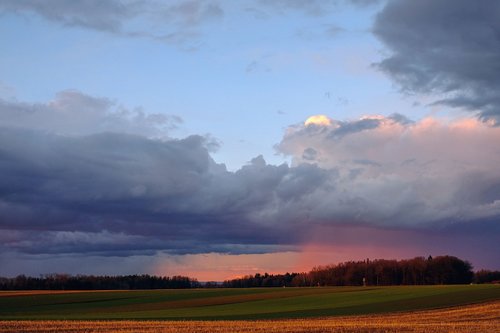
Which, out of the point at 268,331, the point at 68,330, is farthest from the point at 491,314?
the point at 68,330

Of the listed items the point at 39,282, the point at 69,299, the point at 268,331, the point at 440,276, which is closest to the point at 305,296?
the point at 69,299

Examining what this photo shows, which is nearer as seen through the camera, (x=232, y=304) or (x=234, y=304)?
(x=234, y=304)

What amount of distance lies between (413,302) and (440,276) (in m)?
110

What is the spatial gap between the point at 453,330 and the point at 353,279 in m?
160

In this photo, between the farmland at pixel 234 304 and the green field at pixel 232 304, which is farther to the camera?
the green field at pixel 232 304

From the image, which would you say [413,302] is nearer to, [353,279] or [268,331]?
[268,331]

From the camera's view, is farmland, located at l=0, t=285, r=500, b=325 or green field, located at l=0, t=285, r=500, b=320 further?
green field, located at l=0, t=285, r=500, b=320

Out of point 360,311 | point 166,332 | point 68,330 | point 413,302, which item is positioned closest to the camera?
point 166,332

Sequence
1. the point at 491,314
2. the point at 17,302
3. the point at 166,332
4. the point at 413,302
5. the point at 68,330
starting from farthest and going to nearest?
1. the point at 17,302
2. the point at 413,302
3. the point at 491,314
4. the point at 68,330
5. the point at 166,332

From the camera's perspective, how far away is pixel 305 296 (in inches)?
4225

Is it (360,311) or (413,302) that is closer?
(360,311)

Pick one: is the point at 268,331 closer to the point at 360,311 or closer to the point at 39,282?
the point at 360,311

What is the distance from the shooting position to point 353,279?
19925 cm

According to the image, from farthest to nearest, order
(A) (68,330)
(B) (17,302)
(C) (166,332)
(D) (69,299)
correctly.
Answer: (D) (69,299)
(B) (17,302)
(A) (68,330)
(C) (166,332)
